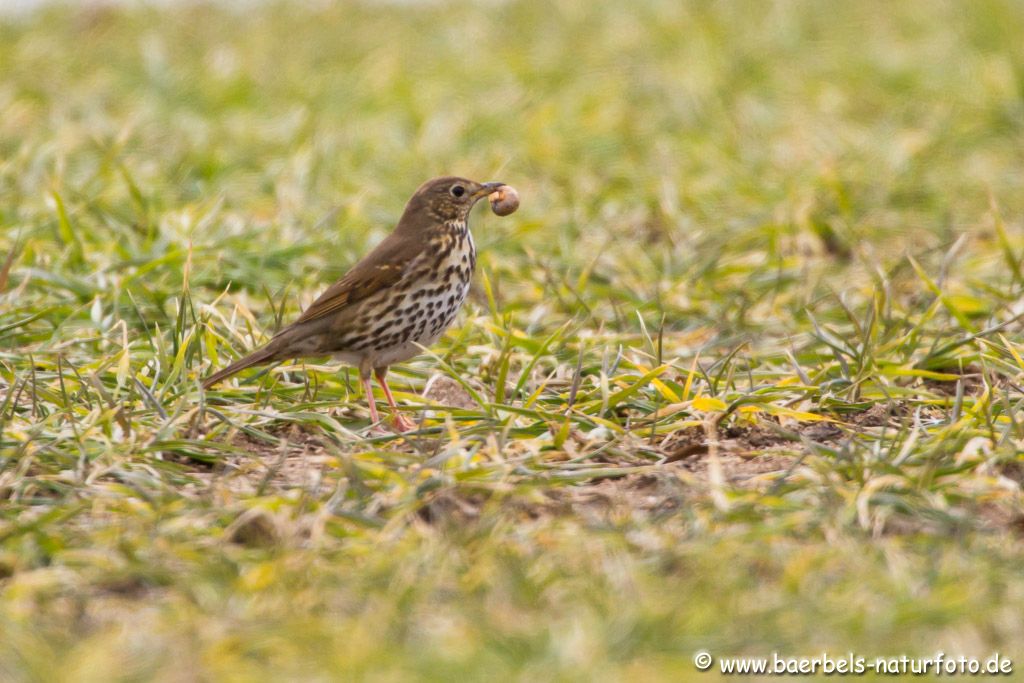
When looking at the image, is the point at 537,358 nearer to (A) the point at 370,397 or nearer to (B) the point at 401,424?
(B) the point at 401,424

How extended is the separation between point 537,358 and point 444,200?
3.93 feet

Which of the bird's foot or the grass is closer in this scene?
the grass

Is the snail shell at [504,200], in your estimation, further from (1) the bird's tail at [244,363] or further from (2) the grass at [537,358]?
(1) the bird's tail at [244,363]

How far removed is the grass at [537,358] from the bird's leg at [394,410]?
0.07 metres

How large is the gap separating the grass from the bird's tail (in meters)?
0.07

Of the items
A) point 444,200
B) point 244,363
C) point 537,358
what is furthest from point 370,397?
point 444,200

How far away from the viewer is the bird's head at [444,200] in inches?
290

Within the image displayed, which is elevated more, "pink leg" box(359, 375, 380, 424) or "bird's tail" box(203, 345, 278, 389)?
"bird's tail" box(203, 345, 278, 389)

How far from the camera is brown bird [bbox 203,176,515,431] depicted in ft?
22.6

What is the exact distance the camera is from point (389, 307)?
6.98m

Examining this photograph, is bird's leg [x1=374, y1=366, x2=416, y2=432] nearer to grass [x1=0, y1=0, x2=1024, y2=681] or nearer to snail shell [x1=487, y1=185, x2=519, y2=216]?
grass [x1=0, y1=0, x2=1024, y2=681]

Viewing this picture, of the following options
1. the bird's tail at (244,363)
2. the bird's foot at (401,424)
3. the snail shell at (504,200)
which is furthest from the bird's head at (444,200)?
the bird's foot at (401,424)

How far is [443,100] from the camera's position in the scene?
12164 mm

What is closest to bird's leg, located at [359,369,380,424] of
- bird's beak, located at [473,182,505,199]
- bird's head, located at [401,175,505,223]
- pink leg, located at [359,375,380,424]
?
pink leg, located at [359,375,380,424]
